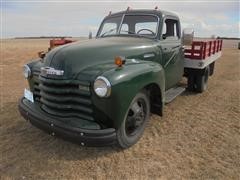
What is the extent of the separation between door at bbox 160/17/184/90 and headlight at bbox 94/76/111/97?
209 cm

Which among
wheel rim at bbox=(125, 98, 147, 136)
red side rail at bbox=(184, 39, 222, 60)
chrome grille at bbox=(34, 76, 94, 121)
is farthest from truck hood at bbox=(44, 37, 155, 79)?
red side rail at bbox=(184, 39, 222, 60)

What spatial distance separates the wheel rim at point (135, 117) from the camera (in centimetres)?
396

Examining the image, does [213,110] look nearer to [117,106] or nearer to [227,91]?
[227,91]

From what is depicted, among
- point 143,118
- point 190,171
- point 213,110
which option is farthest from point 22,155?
point 213,110

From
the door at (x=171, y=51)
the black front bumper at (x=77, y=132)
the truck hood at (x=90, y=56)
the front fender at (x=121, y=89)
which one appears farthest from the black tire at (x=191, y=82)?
the black front bumper at (x=77, y=132)

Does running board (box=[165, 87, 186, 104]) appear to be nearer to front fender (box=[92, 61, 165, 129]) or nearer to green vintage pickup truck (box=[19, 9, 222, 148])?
green vintage pickup truck (box=[19, 9, 222, 148])

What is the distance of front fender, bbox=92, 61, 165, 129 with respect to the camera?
11.1 ft

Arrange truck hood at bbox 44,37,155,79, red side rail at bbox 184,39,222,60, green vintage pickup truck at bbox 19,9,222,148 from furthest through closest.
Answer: red side rail at bbox 184,39,222,60, truck hood at bbox 44,37,155,79, green vintage pickup truck at bbox 19,9,222,148

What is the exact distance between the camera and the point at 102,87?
3314mm

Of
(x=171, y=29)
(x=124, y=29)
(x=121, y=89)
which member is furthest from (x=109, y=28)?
(x=121, y=89)

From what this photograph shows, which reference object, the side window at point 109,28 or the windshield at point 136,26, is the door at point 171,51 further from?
the side window at point 109,28

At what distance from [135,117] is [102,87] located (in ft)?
3.10

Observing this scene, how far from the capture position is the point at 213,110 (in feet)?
19.3

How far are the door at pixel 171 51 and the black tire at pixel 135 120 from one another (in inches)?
49.9
